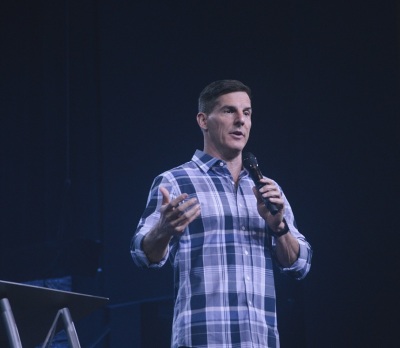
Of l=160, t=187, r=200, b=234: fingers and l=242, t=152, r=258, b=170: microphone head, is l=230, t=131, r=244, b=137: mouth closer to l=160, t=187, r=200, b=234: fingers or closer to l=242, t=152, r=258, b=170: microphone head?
l=242, t=152, r=258, b=170: microphone head

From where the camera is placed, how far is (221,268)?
1.97 m

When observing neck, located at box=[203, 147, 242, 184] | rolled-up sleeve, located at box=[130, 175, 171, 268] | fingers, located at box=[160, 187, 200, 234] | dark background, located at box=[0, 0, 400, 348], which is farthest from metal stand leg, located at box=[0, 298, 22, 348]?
dark background, located at box=[0, 0, 400, 348]

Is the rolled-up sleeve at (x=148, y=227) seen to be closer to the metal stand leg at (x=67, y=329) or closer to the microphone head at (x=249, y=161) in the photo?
the microphone head at (x=249, y=161)

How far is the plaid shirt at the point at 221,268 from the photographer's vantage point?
6.33 feet

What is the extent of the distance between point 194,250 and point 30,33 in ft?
6.98

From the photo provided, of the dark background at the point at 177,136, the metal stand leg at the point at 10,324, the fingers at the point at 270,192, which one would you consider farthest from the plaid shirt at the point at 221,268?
the dark background at the point at 177,136

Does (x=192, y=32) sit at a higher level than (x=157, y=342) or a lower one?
higher

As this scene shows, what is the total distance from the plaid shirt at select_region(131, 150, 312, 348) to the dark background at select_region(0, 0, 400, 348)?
34.6 inches

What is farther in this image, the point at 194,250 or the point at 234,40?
the point at 234,40

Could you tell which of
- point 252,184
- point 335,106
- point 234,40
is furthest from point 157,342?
point 234,40

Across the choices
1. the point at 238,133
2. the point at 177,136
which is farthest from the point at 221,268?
the point at 177,136

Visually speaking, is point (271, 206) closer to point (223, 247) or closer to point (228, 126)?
point (223, 247)

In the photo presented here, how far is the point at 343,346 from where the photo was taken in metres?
2.88

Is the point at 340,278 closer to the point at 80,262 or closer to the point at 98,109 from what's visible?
the point at 80,262
